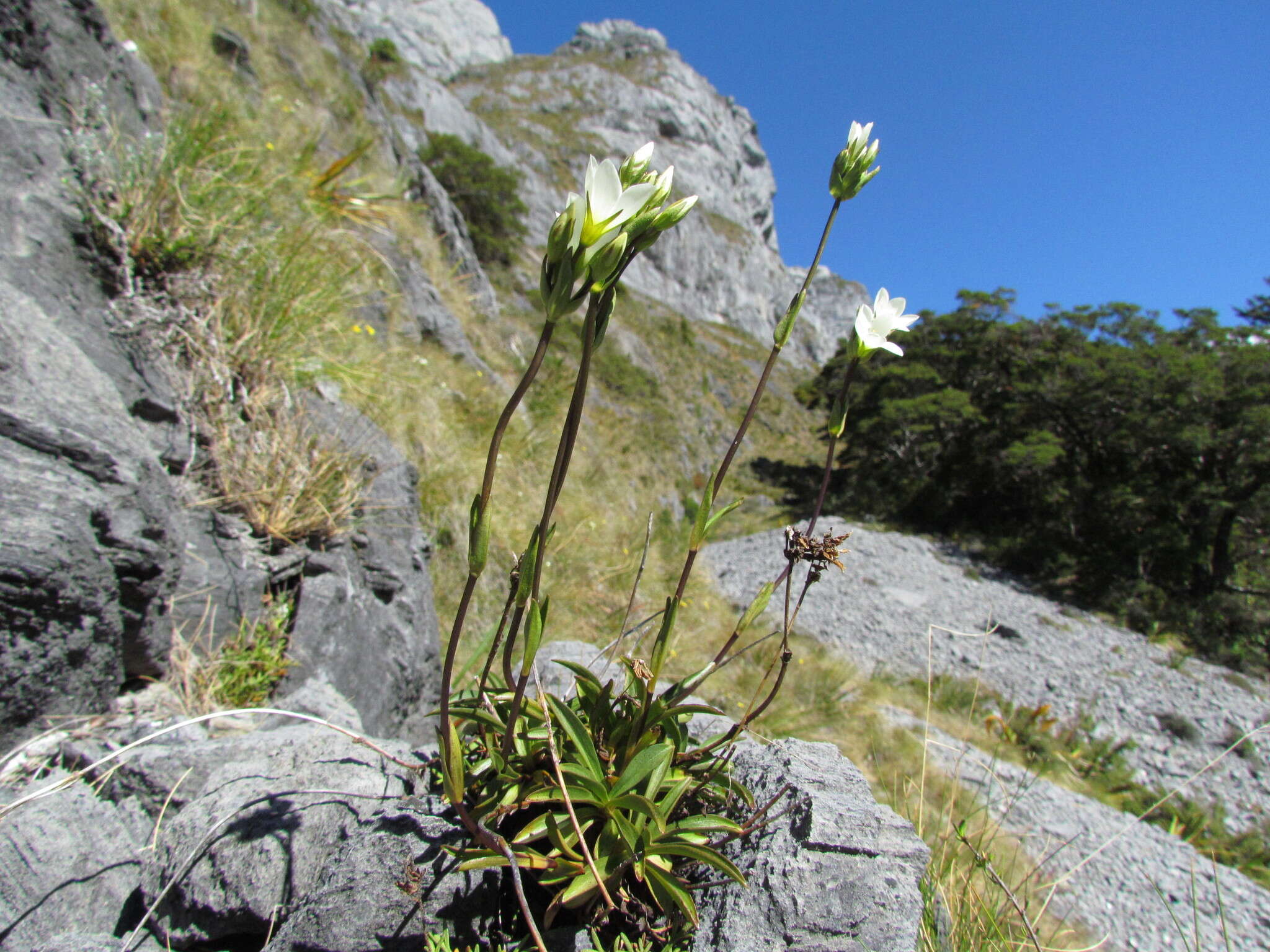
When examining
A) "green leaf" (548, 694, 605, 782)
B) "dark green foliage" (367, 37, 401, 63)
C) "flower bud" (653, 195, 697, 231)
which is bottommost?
"green leaf" (548, 694, 605, 782)

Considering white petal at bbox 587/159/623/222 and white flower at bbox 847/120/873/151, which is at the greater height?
white flower at bbox 847/120/873/151

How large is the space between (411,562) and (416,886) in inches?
95.2

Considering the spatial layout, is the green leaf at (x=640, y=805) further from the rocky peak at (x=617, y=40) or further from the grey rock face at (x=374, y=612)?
the rocky peak at (x=617, y=40)

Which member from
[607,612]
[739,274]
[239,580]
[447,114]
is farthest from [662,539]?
[739,274]

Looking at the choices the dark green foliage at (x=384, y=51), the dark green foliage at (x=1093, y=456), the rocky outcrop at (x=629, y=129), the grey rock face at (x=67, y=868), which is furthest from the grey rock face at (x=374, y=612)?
A: the rocky outcrop at (x=629, y=129)

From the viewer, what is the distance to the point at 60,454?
2.08 meters

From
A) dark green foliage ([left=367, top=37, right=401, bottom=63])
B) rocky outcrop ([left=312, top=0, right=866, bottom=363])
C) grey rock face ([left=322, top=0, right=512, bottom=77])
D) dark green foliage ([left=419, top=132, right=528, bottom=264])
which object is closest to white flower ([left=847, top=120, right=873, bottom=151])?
dark green foliage ([left=419, top=132, right=528, bottom=264])

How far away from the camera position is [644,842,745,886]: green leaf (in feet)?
4.58

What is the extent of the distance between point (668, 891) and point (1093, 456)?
75.7 ft

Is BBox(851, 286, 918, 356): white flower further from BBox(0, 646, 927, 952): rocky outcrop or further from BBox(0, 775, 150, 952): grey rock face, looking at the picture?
BBox(0, 775, 150, 952): grey rock face

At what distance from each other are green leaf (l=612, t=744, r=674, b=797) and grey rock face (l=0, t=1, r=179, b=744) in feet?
6.31

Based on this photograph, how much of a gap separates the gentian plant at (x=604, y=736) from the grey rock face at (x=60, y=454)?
4.51 feet

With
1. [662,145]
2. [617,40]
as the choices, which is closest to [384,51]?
[662,145]

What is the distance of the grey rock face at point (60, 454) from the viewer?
73.2 inches
